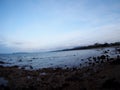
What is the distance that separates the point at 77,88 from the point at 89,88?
0.93 m

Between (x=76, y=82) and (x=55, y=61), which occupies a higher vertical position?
(x=76, y=82)

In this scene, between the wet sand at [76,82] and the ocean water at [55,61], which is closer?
the wet sand at [76,82]

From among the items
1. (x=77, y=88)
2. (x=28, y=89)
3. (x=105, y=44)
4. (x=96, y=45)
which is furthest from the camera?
(x=96, y=45)

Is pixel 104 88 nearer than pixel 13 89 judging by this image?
Yes

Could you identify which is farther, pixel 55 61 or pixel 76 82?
pixel 55 61

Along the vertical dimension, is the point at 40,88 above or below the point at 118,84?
below

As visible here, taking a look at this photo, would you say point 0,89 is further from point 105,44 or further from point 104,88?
point 105,44

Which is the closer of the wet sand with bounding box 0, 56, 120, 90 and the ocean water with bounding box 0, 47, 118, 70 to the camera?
the wet sand with bounding box 0, 56, 120, 90

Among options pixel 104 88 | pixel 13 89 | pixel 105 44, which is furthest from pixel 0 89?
pixel 105 44

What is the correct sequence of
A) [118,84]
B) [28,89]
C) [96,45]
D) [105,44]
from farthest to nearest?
1. [96,45]
2. [105,44]
3. [28,89]
4. [118,84]

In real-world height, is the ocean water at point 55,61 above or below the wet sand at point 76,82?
below

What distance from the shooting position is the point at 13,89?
431 inches

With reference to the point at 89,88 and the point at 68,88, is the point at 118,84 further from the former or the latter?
the point at 68,88

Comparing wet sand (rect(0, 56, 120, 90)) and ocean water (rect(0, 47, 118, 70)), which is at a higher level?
wet sand (rect(0, 56, 120, 90))
